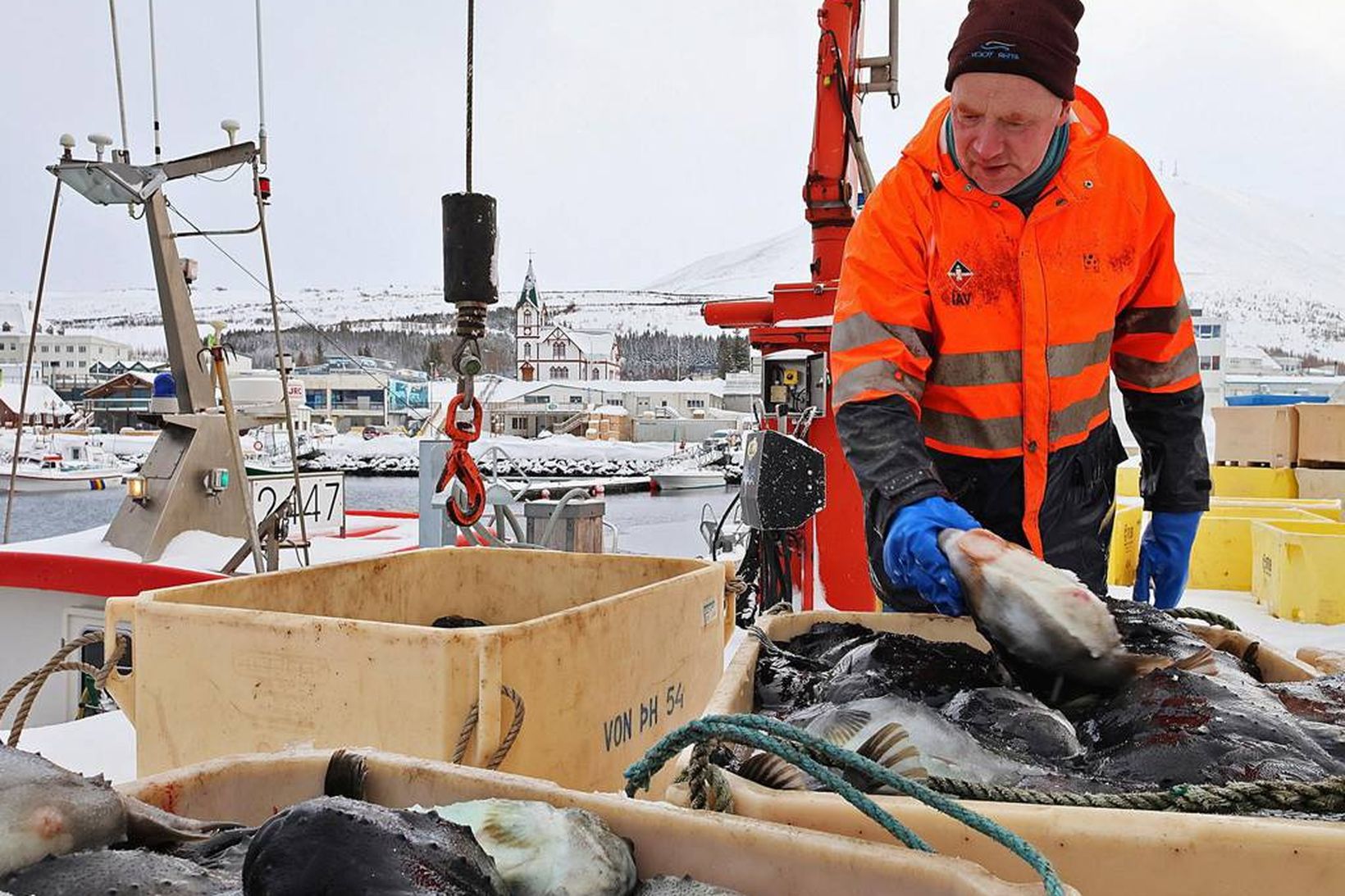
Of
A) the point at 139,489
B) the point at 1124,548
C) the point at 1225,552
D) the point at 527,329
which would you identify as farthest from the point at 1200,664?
the point at 527,329

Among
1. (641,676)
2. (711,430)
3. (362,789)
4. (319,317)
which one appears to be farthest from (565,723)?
(319,317)

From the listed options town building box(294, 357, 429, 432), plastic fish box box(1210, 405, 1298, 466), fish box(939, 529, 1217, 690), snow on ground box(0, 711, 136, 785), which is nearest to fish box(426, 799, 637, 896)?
fish box(939, 529, 1217, 690)

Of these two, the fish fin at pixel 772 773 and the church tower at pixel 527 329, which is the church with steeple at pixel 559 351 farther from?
the fish fin at pixel 772 773

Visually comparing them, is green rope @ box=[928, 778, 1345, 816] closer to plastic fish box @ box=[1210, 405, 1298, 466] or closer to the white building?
→ plastic fish box @ box=[1210, 405, 1298, 466]

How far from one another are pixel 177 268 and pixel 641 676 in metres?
5.70

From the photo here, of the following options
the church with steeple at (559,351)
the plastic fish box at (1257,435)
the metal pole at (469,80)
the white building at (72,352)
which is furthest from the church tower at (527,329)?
the metal pole at (469,80)

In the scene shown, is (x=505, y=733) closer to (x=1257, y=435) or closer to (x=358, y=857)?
(x=358, y=857)

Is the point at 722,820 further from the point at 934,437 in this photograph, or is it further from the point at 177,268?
the point at 177,268

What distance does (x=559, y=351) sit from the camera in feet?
323

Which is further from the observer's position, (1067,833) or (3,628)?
(3,628)

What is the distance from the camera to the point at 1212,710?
1.16m

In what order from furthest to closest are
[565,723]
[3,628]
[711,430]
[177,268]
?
[711,430]
[177,268]
[3,628]
[565,723]

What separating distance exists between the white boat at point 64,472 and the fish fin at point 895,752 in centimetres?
4518

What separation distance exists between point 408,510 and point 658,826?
119 ft
